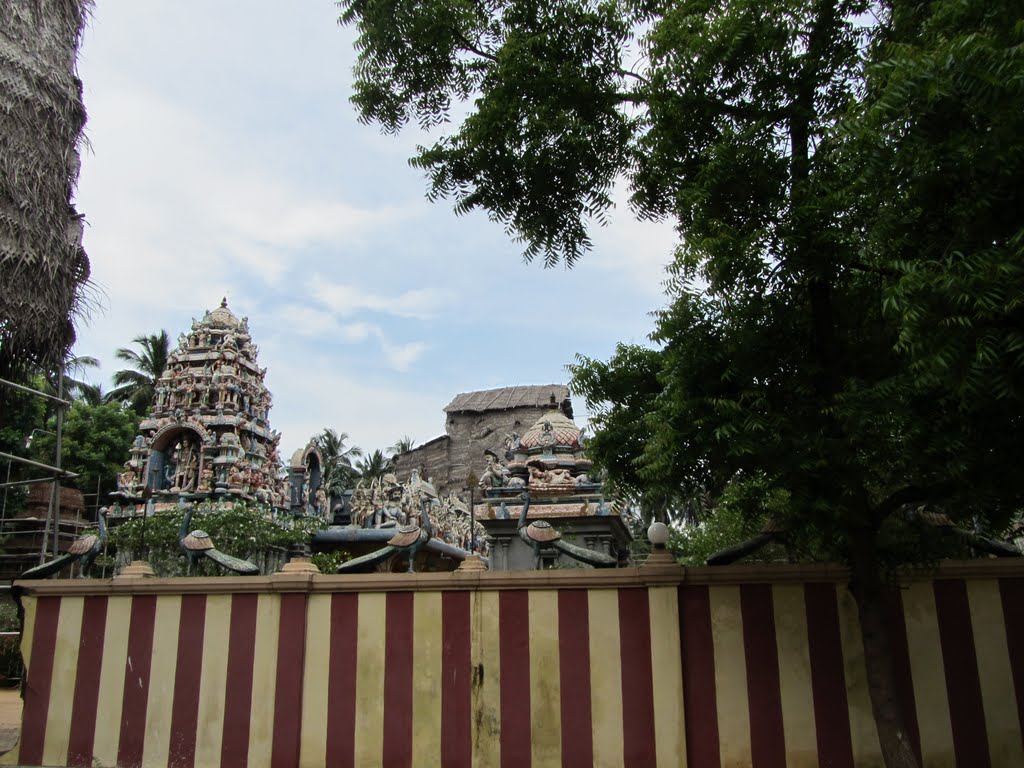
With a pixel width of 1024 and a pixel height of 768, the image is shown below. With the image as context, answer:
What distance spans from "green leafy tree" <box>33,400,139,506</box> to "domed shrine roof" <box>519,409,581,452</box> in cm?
2822

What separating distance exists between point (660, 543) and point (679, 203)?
282 cm

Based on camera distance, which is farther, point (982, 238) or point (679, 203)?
point (679, 203)

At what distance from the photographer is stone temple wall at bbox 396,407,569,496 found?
204 ft

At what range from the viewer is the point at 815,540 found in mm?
6809

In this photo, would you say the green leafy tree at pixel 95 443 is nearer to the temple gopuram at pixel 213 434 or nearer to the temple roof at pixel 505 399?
the temple gopuram at pixel 213 434

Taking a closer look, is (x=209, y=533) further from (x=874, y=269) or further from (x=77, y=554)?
(x=874, y=269)

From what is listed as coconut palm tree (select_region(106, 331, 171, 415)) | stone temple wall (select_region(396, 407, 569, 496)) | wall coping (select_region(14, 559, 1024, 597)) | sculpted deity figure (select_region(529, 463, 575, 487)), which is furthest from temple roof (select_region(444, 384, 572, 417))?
Answer: wall coping (select_region(14, 559, 1024, 597))

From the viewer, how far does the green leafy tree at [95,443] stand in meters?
37.6

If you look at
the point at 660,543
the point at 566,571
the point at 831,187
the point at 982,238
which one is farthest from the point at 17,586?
the point at 982,238

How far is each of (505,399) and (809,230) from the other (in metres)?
59.4

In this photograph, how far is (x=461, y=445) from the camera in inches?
2520

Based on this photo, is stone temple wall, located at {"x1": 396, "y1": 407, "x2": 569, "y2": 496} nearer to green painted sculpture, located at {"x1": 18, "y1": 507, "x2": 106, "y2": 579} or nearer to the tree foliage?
the tree foliage

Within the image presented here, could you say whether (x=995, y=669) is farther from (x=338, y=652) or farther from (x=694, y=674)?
(x=338, y=652)

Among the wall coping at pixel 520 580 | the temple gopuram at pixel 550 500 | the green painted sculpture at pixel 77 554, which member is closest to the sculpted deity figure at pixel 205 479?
the temple gopuram at pixel 550 500
